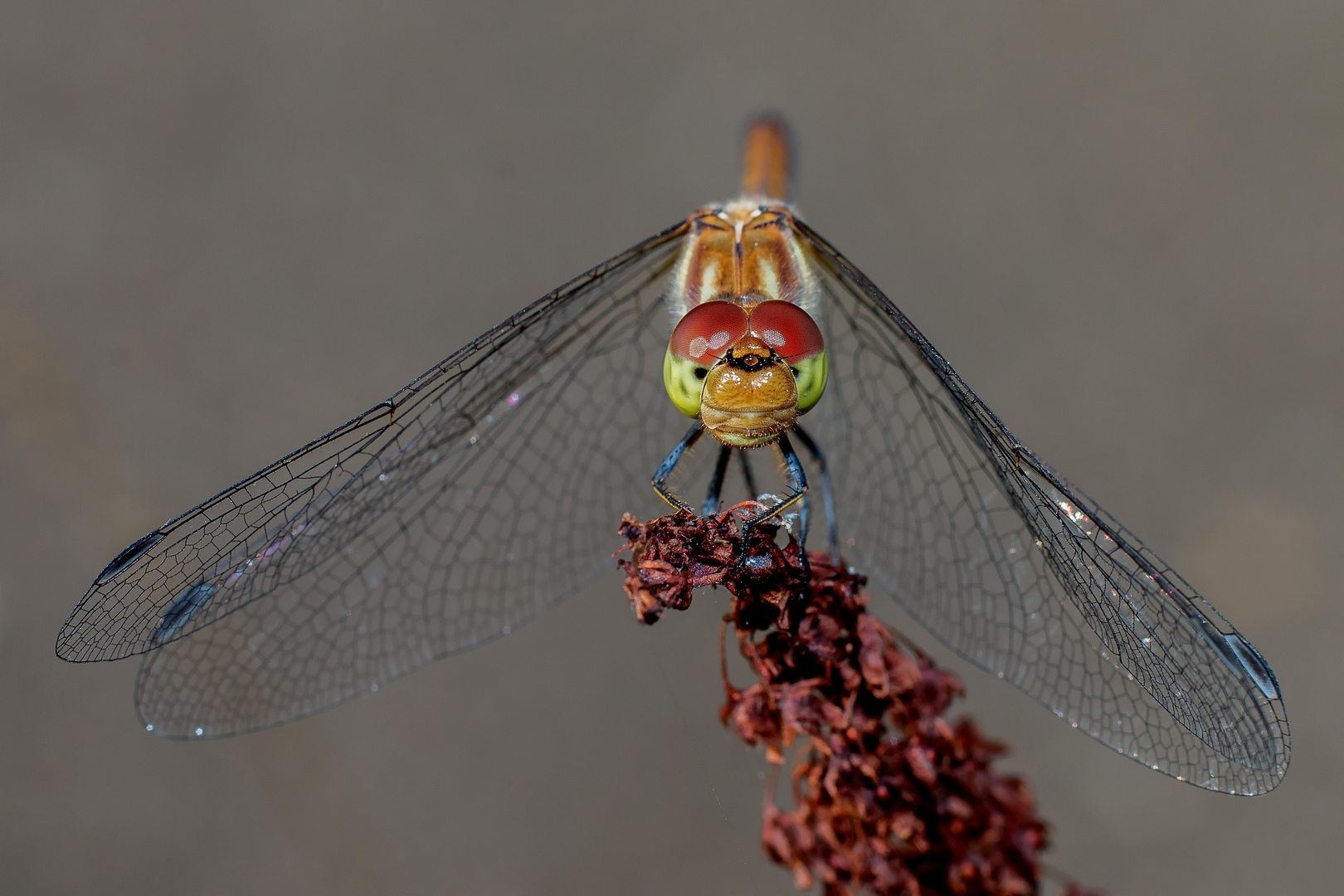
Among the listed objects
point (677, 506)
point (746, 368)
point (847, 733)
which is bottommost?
point (847, 733)

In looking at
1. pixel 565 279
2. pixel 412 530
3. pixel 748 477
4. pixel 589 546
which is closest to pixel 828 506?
pixel 748 477

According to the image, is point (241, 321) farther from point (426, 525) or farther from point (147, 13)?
point (426, 525)

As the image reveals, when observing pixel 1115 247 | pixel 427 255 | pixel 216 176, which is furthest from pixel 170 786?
pixel 1115 247

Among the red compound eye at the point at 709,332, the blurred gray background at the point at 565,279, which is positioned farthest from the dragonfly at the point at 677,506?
the blurred gray background at the point at 565,279

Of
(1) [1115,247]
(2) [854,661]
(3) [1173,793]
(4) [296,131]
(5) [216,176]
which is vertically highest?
(4) [296,131]

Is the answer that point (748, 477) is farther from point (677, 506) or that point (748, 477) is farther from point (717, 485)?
point (677, 506)

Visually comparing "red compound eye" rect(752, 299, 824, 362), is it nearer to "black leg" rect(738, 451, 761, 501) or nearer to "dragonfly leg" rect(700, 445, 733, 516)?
"dragonfly leg" rect(700, 445, 733, 516)
